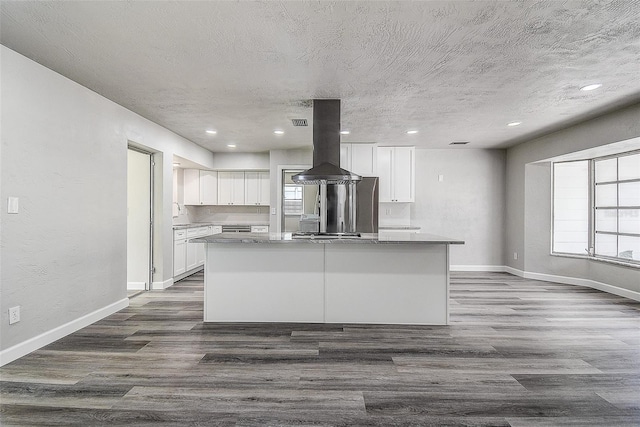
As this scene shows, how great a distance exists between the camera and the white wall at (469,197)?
6.76m

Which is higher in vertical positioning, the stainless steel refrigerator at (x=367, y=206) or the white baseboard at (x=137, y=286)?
the stainless steel refrigerator at (x=367, y=206)

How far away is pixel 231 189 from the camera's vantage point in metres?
7.41

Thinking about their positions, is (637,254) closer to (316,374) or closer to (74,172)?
(316,374)

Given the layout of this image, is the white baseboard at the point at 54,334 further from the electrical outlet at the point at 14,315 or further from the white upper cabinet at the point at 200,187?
the white upper cabinet at the point at 200,187

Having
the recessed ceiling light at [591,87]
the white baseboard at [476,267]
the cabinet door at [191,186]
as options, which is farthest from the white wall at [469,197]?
the cabinet door at [191,186]

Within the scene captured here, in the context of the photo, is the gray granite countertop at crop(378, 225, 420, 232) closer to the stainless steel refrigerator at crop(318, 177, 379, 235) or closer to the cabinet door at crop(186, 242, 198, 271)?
the stainless steel refrigerator at crop(318, 177, 379, 235)

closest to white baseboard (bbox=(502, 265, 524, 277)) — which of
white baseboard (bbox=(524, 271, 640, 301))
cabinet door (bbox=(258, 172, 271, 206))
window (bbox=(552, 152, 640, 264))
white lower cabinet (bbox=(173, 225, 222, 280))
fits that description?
white baseboard (bbox=(524, 271, 640, 301))

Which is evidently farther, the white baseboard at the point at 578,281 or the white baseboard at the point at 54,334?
the white baseboard at the point at 578,281

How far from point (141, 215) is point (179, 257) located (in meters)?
0.95

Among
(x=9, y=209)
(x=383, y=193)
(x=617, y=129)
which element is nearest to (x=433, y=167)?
(x=383, y=193)

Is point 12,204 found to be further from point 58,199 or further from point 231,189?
point 231,189

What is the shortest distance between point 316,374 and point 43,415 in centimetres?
160

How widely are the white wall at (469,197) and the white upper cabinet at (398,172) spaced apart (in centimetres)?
41

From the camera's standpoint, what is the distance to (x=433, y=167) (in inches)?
267
